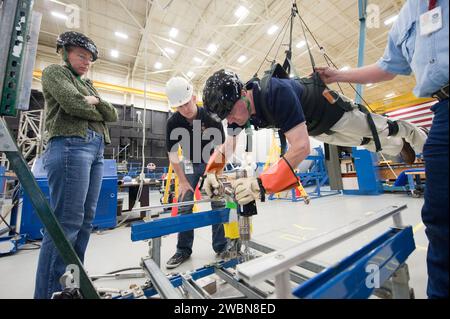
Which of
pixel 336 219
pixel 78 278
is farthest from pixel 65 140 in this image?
pixel 336 219

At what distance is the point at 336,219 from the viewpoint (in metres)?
2.70

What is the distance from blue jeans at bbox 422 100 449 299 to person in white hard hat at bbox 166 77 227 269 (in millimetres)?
1382

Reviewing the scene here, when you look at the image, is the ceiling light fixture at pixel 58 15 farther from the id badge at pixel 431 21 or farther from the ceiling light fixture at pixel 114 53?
the id badge at pixel 431 21

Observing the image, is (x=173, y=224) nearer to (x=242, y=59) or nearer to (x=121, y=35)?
(x=121, y=35)

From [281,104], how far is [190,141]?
1035mm

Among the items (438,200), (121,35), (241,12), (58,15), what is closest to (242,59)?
(241,12)

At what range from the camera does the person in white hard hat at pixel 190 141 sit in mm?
1740

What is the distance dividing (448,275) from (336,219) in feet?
7.65

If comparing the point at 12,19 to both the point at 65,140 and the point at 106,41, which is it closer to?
the point at 65,140

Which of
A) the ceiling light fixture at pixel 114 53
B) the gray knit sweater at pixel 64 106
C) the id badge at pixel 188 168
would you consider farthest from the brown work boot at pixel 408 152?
the ceiling light fixture at pixel 114 53

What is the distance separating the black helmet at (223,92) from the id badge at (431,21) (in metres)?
0.78

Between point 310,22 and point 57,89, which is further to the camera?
point 310,22

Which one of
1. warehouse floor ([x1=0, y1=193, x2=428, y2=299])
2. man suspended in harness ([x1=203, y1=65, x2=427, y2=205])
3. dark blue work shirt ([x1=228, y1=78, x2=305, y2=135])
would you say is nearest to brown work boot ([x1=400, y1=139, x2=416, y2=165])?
man suspended in harness ([x1=203, y1=65, x2=427, y2=205])

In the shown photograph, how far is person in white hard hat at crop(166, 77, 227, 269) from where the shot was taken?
174cm
